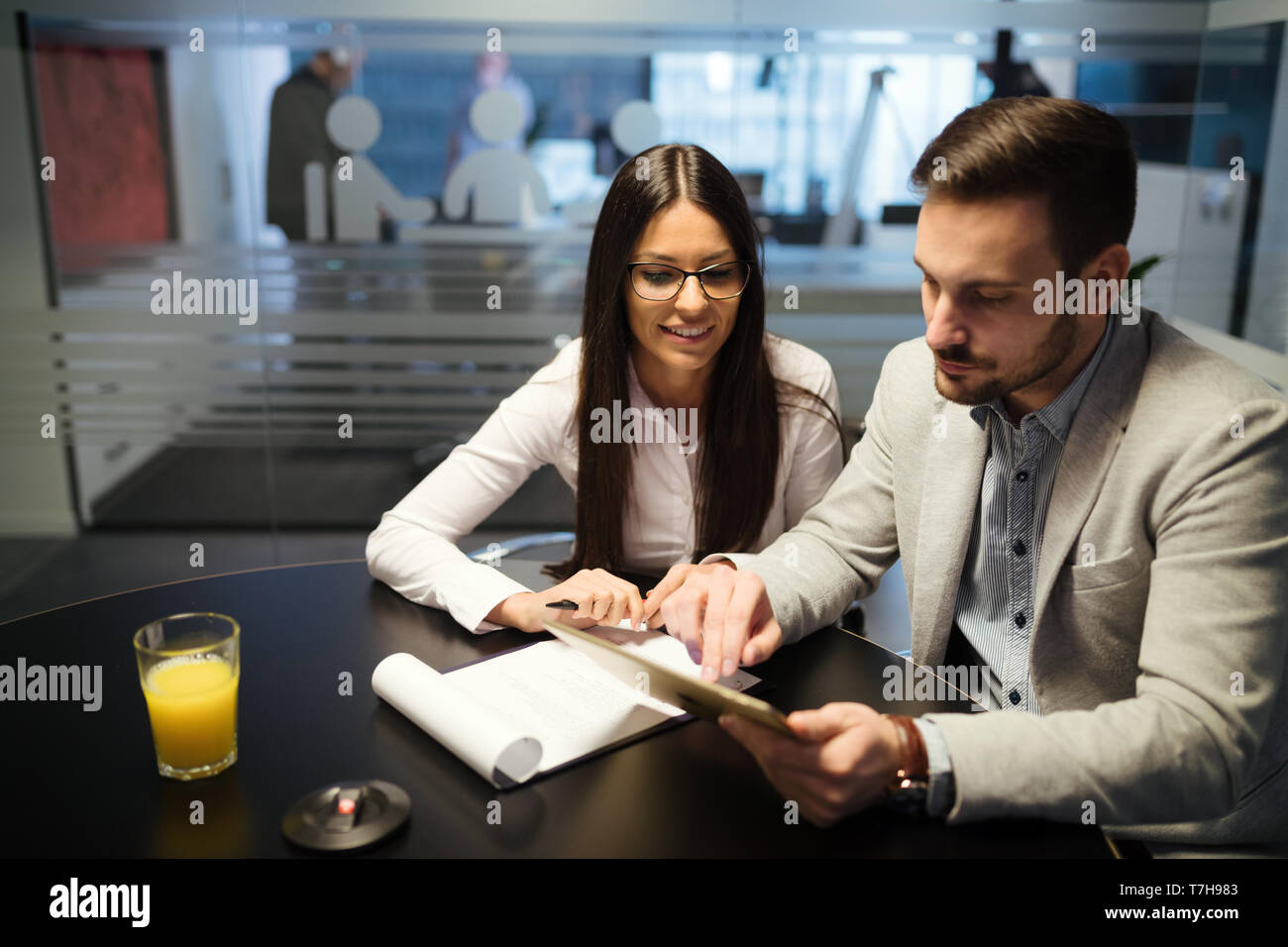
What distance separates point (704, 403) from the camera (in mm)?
2059

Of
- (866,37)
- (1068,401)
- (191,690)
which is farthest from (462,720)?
(866,37)

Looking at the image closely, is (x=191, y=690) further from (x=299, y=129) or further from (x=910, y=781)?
(x=299, y=129)

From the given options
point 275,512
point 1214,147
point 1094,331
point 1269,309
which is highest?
point 1214,147

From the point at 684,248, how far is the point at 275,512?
250 centimetres

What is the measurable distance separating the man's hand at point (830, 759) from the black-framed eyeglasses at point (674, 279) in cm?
100

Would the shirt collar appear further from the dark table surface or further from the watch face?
the watch face

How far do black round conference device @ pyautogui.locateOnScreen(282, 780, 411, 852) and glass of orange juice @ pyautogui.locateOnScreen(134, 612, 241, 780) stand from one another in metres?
0.13

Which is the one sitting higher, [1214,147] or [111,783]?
[1214,147]

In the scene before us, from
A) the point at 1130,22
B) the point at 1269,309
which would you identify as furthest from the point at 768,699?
the point at 1130,22

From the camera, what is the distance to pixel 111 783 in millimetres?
1089

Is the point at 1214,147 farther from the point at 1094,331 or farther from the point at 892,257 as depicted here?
the point at 1094,331

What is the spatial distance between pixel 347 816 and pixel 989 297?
0.93m
